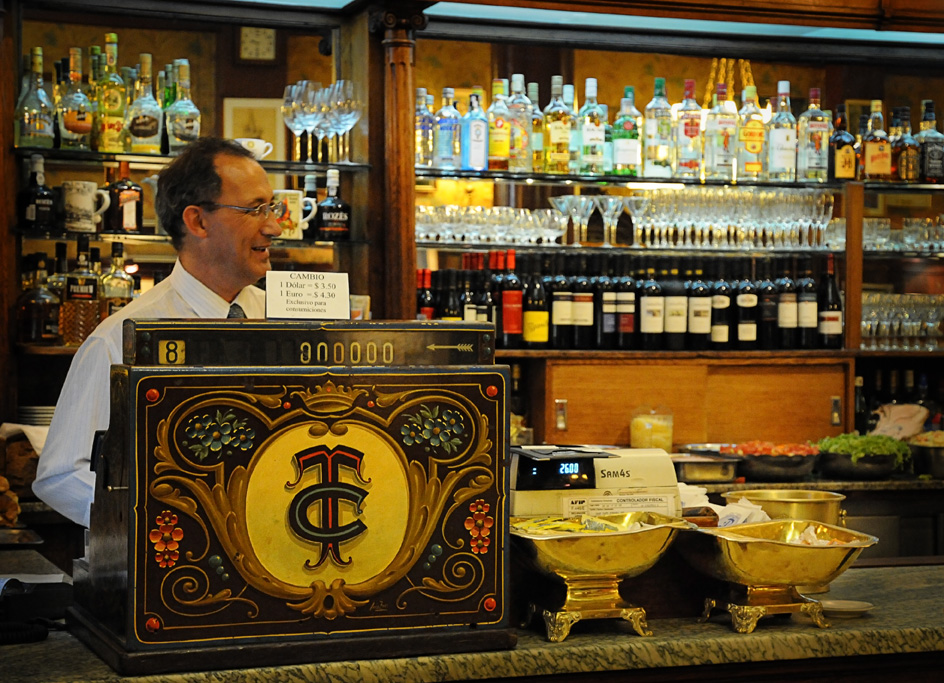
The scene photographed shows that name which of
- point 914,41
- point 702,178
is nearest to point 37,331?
point 702,178

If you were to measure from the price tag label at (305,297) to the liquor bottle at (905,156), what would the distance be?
390 centimetres

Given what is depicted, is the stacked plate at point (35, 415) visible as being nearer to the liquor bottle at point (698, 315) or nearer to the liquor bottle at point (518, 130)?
the liquor bottle at point (518, 130)

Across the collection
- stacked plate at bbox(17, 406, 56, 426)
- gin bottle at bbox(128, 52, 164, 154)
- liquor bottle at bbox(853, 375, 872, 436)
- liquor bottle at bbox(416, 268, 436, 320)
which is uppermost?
gin bottle at bbox(128, 52, 164, 154)

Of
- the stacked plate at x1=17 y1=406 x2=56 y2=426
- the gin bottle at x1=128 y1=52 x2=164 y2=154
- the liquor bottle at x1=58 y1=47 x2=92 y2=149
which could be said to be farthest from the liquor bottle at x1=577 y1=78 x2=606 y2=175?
the stacked plate at x1=17 y1=406 x2=56 y2=426

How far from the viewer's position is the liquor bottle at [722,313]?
15.8ft

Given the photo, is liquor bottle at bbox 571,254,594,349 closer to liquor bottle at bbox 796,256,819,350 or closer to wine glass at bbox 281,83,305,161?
liquor bottle at bbox 796,256,819,350

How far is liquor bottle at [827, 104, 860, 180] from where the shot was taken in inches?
194

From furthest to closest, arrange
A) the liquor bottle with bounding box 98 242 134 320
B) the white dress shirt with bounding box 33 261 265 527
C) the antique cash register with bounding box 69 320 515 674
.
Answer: the liquor bottle with bounding box 98 242 134 320 < the white dress shirt with bounding box 33 261 265 527 < the antique cash register with bounding box 69 320 515 674

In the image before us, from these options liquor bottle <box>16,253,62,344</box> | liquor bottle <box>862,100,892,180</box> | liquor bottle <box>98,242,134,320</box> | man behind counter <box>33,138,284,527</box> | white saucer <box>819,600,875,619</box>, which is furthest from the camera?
liquor bottle <box>862,100,892,180</box>

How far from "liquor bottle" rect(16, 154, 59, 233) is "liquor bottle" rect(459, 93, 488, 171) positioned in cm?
142

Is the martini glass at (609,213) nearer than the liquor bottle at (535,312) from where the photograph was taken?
No

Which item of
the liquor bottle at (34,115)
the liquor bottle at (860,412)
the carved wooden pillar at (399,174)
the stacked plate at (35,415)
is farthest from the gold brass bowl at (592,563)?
the liquor bottle at (860,412)

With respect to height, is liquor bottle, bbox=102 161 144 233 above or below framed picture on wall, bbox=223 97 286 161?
below

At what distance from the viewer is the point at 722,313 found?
15.8 ft
